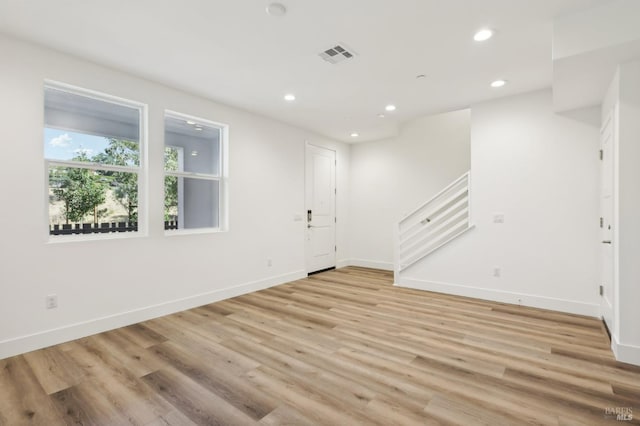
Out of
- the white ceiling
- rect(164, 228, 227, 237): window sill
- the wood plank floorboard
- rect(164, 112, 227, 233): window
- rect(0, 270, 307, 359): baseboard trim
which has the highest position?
the white ceiling

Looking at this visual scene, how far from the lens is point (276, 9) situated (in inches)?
92.7

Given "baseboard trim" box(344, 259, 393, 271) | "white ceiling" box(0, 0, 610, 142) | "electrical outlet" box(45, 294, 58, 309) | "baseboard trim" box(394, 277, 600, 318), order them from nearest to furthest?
"white ceiling" box(0, 0, 610, 142) < "electrical outlet" box(45, 294, 58, 309) < "baseboard trim" box(394, 277, 600, 318) < "baseboard trim" box(344, 259, 393, 271)

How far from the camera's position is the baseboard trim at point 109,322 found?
274 centimetres

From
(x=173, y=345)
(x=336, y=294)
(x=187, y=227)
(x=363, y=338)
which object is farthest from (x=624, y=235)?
(x=187, y=227)

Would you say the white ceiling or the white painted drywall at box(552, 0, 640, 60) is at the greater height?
the white ceiling

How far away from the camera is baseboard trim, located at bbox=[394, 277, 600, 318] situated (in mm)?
3754

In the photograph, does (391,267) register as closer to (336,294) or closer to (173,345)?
(336,294)

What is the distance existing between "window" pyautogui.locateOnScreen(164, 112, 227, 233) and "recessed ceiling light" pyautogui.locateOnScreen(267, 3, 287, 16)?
85.7 inches

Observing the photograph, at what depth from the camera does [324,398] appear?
2.08 metres

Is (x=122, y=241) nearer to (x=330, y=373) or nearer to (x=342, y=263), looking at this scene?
(x=330, y=373)

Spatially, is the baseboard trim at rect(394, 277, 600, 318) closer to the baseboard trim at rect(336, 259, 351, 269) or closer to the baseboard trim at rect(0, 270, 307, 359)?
the baseboard trim at rect(336, 259, 351, 269)

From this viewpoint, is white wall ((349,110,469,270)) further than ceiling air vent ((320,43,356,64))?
Yes

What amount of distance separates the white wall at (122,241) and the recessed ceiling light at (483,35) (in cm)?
325

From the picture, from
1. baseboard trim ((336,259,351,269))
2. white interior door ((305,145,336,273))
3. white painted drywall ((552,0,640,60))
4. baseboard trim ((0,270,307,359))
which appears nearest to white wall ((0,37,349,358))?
baseboard trim ((0,270,307,359))
